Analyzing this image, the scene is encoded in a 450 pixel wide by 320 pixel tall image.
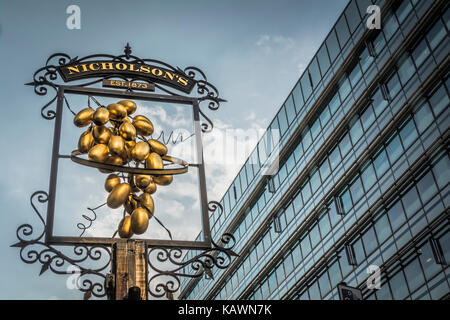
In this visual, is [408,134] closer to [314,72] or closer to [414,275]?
[414,275]

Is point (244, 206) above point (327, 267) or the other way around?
above

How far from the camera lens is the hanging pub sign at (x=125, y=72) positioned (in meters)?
7.71

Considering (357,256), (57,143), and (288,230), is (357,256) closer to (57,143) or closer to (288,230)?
(288,230)

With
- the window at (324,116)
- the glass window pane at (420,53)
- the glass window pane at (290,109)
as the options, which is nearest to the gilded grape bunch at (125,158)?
the glass window pane at (420,53)

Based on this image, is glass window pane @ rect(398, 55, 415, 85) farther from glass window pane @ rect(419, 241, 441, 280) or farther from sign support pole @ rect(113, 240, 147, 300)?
sign support pole @ rect(113, 240, 147, 300)

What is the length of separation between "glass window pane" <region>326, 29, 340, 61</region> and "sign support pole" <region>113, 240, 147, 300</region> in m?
33.7

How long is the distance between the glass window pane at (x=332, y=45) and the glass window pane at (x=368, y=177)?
797cm

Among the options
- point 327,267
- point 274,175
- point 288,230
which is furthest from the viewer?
point 274,175

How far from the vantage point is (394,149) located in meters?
32.1

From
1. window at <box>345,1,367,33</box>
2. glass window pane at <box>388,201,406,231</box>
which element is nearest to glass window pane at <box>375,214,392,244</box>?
glass window pane at <box>388,201,406,231</box>
